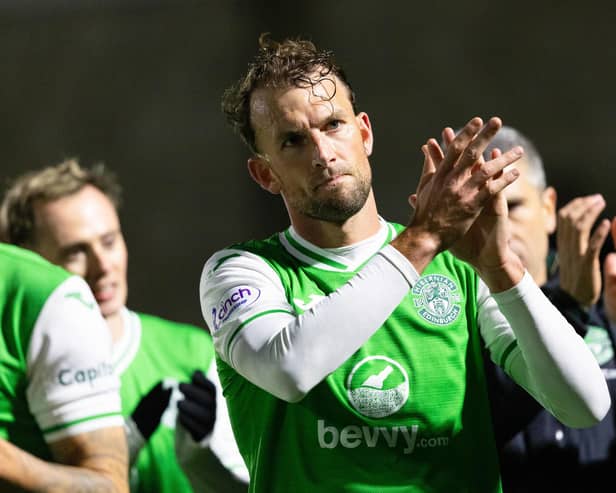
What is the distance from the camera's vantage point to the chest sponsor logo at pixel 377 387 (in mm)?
2512

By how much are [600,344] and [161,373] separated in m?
1.37

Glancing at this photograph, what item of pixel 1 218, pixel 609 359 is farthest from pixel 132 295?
pixel 609 359

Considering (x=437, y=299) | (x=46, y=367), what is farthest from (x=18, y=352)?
(x=437, y=299)

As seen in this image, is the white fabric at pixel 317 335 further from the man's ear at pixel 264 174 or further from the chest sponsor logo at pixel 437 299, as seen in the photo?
the man's ear at pixel 264 174

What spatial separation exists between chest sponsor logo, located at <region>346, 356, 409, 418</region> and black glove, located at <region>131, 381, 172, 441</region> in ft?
4.04

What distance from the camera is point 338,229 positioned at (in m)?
2.68

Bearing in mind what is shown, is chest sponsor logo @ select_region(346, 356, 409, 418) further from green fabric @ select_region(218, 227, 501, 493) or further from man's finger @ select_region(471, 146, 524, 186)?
man's finger @ select_region(471, 146, 524, 186)

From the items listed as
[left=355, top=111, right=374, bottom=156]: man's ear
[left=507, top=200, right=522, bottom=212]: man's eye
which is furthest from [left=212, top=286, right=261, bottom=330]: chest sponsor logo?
[left=507, top=200, right=522, bottom=212]: man's eye

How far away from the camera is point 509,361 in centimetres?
256

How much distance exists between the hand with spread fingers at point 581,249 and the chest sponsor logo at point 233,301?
3.97 feet

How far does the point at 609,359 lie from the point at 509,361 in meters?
0.96

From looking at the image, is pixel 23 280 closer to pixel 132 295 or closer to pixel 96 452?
pixel 96 452

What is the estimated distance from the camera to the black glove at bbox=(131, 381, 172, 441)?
3.59m

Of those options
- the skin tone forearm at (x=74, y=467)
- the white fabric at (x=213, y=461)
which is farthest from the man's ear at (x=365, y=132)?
the white fabric at (x=213, y=461)
